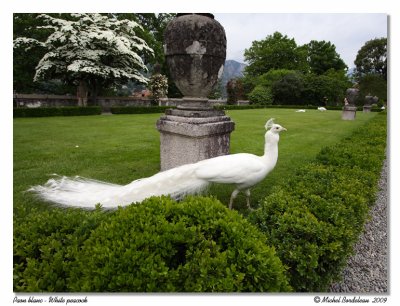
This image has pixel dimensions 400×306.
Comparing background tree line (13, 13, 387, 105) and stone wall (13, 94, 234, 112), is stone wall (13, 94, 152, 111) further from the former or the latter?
background tree line (13, 13, 387, 105)

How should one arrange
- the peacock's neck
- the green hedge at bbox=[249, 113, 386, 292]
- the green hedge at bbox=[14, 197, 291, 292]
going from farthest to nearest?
the peacock's neck < the green hedge at bbox=[249, 113, 386, 292] < the green hedge at bbox=[14, 197, 291, 292]

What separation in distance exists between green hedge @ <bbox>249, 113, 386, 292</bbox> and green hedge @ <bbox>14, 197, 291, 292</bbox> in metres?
0.31

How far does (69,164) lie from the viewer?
623 cm

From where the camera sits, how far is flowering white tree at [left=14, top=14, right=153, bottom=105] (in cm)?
1694

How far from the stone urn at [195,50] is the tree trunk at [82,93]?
57.2 ft

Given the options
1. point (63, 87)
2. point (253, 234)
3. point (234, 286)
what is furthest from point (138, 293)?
point (63, 87)

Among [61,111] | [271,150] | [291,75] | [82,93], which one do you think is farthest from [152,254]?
[291,75]

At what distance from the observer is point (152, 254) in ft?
5.92

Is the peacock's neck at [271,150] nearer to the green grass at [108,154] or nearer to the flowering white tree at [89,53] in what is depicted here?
the green grass at [108,154]

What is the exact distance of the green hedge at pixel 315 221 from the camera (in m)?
2.20

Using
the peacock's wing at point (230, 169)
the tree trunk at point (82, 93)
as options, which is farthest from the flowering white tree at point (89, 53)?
the peacock's wing at point (230, 169)

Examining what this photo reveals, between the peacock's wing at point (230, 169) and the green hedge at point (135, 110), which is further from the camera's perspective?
the green hedge at point (135, 110)

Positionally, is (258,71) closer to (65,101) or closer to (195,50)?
(65,101)

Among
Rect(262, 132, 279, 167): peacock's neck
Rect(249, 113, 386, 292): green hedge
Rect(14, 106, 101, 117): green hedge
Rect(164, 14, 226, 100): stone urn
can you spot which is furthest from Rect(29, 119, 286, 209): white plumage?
Rect(14, 106, 101, 117): green hedge
